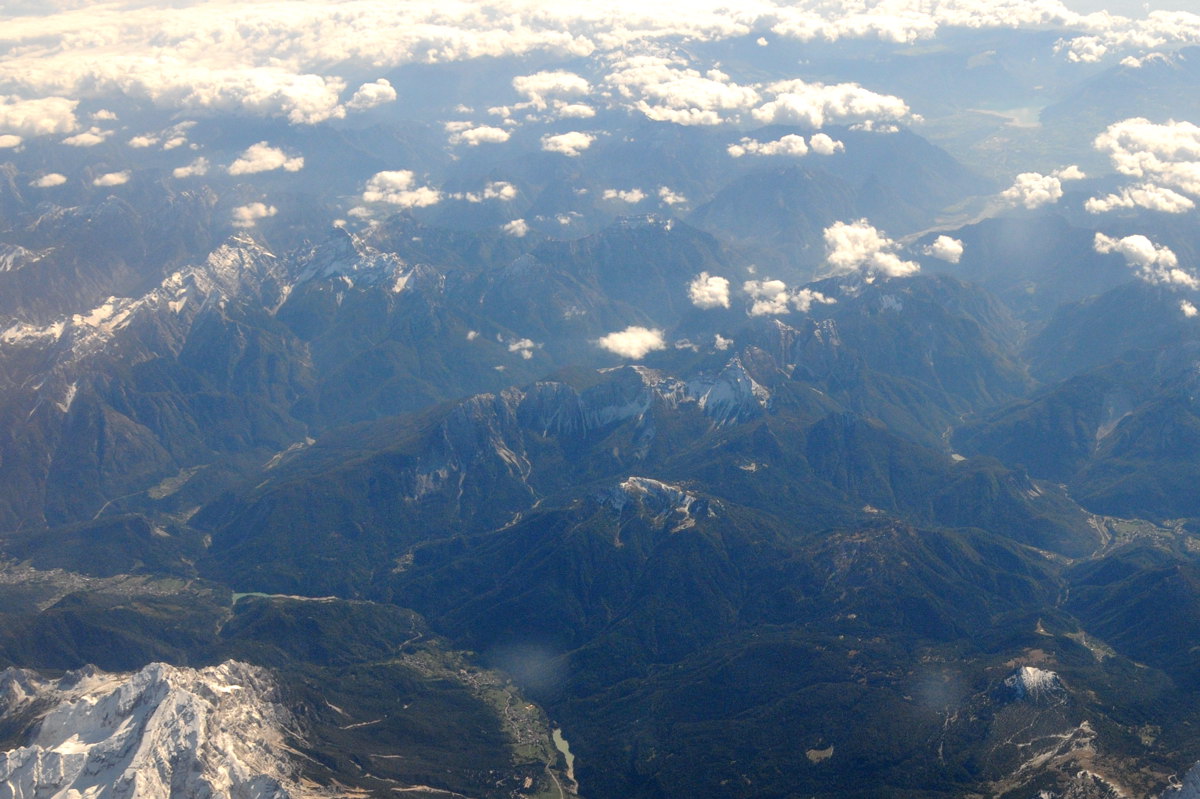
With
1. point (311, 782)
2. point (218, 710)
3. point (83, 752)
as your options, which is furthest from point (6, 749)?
point (311, 782)

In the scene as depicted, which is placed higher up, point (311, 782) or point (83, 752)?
point (83, 752)

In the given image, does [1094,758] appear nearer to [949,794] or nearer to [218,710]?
[949,794]

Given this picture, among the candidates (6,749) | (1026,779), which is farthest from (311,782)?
(1026,779)

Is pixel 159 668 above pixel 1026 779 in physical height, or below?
above

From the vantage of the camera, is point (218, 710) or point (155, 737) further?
point (218, 710)

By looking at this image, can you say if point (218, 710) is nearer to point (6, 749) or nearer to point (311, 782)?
point (311, 782)

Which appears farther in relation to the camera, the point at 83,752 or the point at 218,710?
the point at 218,710
